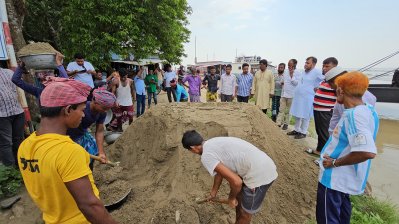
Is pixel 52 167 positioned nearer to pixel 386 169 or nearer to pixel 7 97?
pixel 7 97

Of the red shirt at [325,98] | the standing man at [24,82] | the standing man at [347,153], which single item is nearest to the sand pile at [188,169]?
the red shirt at [325,98]

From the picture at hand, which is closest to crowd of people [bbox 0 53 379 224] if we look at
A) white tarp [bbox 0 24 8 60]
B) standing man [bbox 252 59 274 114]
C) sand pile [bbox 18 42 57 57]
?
sand pile [bbox 18 42 57 57]

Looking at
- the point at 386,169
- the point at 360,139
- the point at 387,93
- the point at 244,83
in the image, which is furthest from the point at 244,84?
the point at 360,139

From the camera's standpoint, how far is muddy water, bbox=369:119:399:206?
378 centimetres

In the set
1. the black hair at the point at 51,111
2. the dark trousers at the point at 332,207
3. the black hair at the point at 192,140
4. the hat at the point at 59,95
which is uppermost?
the hat at the point at 59,95

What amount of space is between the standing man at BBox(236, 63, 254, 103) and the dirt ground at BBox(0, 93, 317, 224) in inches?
89.0

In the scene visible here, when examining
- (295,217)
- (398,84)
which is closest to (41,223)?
(295,217)

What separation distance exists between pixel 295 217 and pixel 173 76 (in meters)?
→ 6.82

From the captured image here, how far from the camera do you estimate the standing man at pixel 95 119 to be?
2584mm

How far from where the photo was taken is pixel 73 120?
1374mm

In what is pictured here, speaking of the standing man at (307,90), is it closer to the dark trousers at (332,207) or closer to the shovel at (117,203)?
the dark trousers at (332,207)

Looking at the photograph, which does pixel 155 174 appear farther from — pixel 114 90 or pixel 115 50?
pixel 115 50

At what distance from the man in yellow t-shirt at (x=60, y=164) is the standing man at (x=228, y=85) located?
5648 millimetres

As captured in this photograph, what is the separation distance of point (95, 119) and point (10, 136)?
1.71 metres
